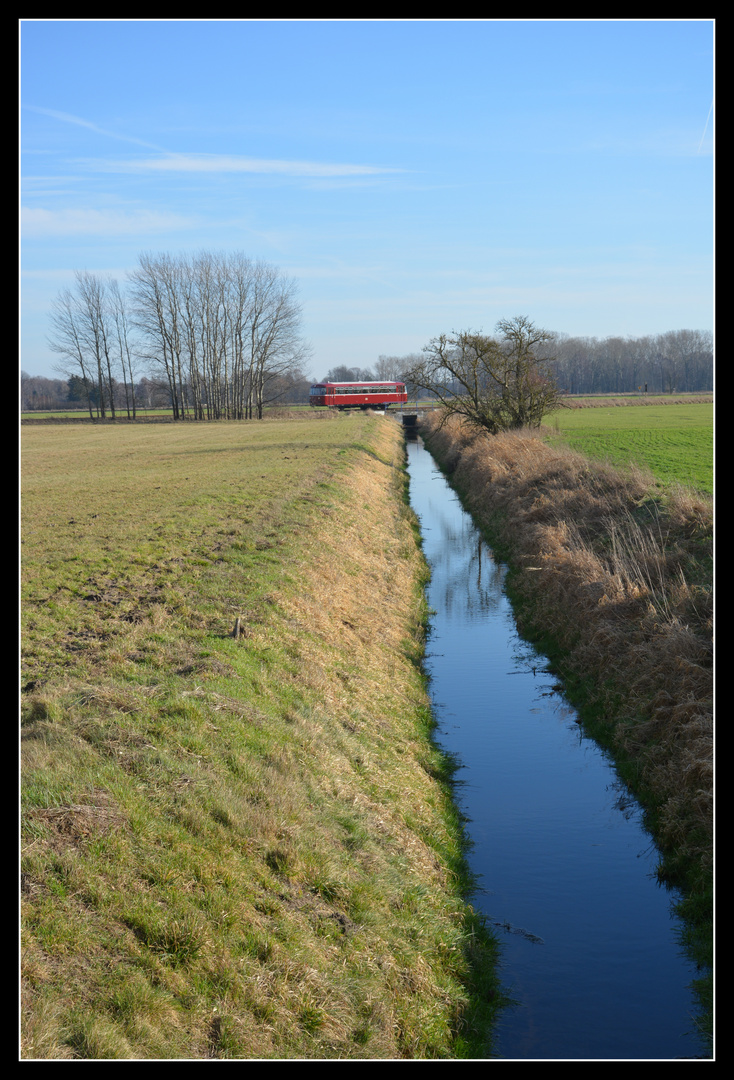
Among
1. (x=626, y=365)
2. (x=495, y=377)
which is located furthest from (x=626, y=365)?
(x=495, y=377)

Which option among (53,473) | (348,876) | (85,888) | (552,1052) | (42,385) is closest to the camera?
(85,888)

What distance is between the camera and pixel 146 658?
8938 mm

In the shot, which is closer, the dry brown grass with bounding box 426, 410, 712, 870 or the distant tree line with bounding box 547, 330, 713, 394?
the dry brown grass with bounding box 426, 410, 712, 870

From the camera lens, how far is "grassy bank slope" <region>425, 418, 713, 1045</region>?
8.23m

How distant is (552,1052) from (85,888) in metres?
3.72

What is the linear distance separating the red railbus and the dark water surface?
71.2 meters

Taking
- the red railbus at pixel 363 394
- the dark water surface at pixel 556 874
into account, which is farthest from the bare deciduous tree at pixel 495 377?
the red railbus at pixel 363 394

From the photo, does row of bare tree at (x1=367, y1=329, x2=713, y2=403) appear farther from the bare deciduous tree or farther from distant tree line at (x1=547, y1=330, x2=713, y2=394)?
the bare deciduous tree

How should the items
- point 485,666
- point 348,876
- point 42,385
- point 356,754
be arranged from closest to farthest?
point 348,876, point 356,754, point 485,666, point 42,385

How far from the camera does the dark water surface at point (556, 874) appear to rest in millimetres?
6012

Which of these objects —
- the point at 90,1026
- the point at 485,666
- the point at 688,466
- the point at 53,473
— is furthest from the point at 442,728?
the point at 53,473

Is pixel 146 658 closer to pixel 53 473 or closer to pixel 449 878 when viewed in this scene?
pixel 449 878

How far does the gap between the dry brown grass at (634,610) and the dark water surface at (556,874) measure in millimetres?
538

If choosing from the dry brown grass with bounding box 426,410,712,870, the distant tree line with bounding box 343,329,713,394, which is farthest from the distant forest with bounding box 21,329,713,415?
the dry brown grass with bounding box 426,410,712,870
